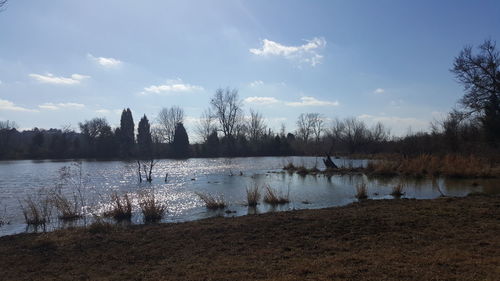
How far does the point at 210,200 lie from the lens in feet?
45.0

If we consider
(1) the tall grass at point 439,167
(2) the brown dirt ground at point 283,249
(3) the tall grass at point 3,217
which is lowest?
(3) the tall grass at point 3,217

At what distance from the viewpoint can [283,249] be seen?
21.6 feet

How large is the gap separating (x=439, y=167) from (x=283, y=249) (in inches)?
812

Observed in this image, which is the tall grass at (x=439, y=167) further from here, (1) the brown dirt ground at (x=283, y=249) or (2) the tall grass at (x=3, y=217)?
(2) the tall grass at (x=3, y=217)

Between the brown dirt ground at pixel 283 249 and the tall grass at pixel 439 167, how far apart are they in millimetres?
13249

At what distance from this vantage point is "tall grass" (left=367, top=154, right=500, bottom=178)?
2138 centimetres

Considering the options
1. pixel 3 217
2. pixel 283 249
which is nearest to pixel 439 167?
pixel 283 249

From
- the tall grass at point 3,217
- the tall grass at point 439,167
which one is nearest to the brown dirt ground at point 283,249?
the tall grass at point 3,217

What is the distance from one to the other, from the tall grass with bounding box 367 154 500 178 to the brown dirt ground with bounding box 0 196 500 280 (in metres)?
13.2

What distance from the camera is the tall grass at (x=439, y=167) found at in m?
21.4

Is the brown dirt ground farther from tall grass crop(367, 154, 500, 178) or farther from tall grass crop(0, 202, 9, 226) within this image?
tall grass crop(367, 154, 500, 178)

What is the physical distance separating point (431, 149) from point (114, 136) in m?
55.3

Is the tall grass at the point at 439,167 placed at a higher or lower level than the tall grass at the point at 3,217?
higher

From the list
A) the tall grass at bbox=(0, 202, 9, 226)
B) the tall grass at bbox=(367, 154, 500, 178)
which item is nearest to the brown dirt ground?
the tall grass at bbox=(0, 202, 9, 226)
